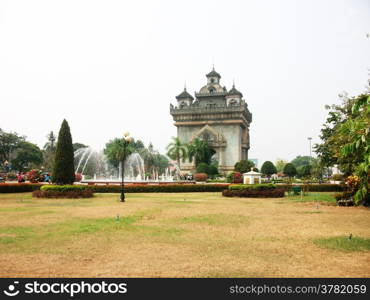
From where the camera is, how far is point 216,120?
64.7 meters

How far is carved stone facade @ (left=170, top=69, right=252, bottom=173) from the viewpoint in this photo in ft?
208

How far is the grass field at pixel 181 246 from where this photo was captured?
624cm

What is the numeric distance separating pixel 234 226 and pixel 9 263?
6847mm

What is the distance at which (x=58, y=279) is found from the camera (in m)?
5.45

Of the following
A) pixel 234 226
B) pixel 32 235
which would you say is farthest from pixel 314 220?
pixel 32 235

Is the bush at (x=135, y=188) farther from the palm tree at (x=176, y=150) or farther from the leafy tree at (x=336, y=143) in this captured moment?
the palm tree at (x=176, y=150)

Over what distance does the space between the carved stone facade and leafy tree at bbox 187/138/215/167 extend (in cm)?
357

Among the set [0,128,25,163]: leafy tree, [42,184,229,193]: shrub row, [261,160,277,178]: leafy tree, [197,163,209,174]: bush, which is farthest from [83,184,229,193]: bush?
[0,128,25,163]: leafy tree

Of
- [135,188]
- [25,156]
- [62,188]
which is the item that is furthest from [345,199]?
[25,156]

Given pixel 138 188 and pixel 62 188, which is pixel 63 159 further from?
pixel 138 188

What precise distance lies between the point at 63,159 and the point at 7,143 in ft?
181

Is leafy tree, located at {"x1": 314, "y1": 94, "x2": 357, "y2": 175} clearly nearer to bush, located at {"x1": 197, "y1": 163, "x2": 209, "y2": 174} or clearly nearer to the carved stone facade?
bush, located at {"x1": 197, "y1": 163, "x2": 209, "y2": 174}

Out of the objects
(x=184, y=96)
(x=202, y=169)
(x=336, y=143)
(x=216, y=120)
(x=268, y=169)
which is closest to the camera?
(x=336, y=143)

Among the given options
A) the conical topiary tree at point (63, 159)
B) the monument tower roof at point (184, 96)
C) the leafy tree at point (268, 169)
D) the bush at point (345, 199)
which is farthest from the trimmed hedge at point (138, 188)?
the monument tower roof at point (184, 96)
